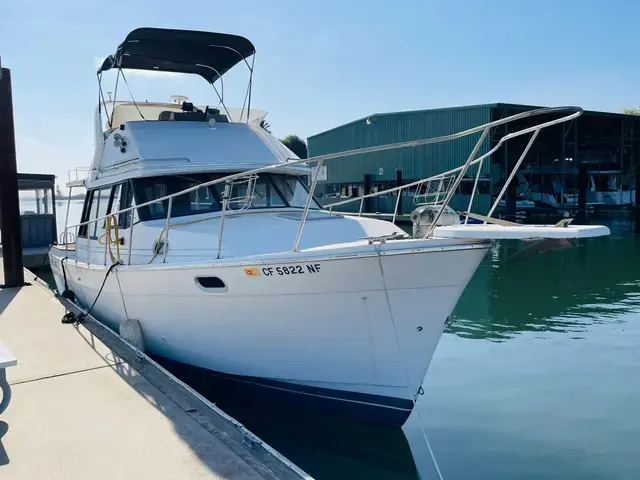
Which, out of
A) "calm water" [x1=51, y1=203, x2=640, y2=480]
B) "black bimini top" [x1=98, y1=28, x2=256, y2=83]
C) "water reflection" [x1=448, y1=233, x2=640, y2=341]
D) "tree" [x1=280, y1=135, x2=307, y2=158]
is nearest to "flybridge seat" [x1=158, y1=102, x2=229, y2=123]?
"black bimini top" [x1=98, y1=28, x2=256, y2=83]

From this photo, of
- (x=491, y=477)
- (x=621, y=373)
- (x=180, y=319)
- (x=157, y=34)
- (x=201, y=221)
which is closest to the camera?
(x=491, y=477)

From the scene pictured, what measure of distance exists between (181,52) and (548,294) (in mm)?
9530

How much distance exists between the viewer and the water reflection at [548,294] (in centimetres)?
1023

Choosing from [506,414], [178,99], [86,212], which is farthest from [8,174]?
[506,414]

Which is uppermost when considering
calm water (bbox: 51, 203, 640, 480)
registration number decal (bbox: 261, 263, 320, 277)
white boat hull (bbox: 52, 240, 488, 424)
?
registration number decal (bbox: 261, 263, 320, 277)

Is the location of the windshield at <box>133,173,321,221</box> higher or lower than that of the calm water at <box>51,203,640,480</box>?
higher

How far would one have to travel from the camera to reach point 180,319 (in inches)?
241

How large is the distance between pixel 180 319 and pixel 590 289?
35.4ft

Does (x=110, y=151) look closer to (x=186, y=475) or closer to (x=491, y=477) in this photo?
(x=186, y=475)

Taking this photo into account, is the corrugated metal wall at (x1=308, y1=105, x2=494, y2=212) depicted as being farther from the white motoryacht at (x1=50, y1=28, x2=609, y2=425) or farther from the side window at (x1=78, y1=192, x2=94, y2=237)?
the white motoryacht at (x1=50, y1=28, x2=609, y2=425)

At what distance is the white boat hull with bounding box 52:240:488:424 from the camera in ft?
16.1

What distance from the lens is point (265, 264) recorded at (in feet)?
16.7

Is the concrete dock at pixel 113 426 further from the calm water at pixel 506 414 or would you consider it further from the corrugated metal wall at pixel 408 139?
the corrugated metal wall at pixel 408 139

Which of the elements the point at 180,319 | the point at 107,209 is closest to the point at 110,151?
the point at 107,209
